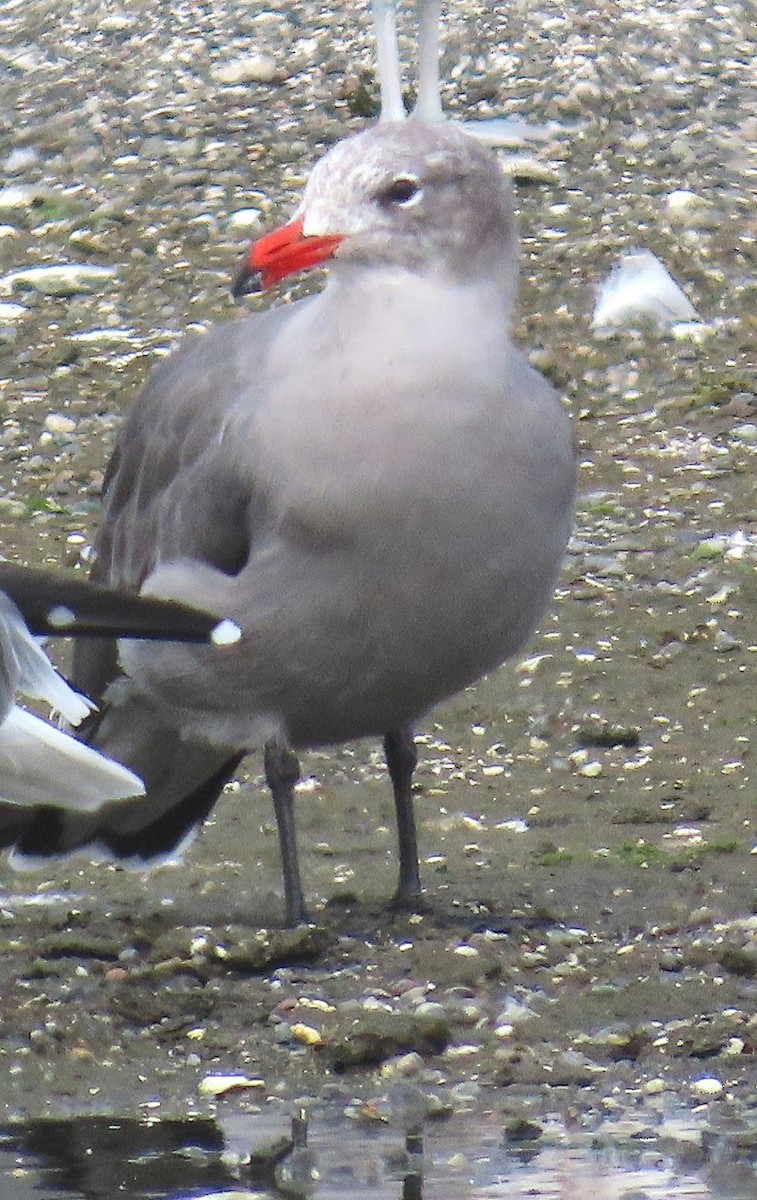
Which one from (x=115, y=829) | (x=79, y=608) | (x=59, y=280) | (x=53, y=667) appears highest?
(x=79, y=608)

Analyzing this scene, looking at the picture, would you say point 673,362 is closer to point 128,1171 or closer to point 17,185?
point 17,185

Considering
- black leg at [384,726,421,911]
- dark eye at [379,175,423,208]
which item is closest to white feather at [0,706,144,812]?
black leg at [384,726,421,911]

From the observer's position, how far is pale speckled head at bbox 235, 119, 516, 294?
4609mm

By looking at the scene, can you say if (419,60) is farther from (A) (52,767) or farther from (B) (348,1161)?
(B) (348,1161)

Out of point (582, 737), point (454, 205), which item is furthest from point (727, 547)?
point (454, 205)

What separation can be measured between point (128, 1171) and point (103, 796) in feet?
2.33

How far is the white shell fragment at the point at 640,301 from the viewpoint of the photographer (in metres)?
9.16

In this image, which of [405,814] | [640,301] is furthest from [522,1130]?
[640,301]

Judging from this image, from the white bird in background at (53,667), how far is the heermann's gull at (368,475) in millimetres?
410

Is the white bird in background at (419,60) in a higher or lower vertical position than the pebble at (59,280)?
higher

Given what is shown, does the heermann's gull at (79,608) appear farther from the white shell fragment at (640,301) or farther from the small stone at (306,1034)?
the white shell fragment at (640,301)

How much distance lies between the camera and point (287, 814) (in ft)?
16.5

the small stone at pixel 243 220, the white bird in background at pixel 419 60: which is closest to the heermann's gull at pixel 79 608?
the small stone at pixel 243 220

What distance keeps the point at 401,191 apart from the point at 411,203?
1.6 inches
